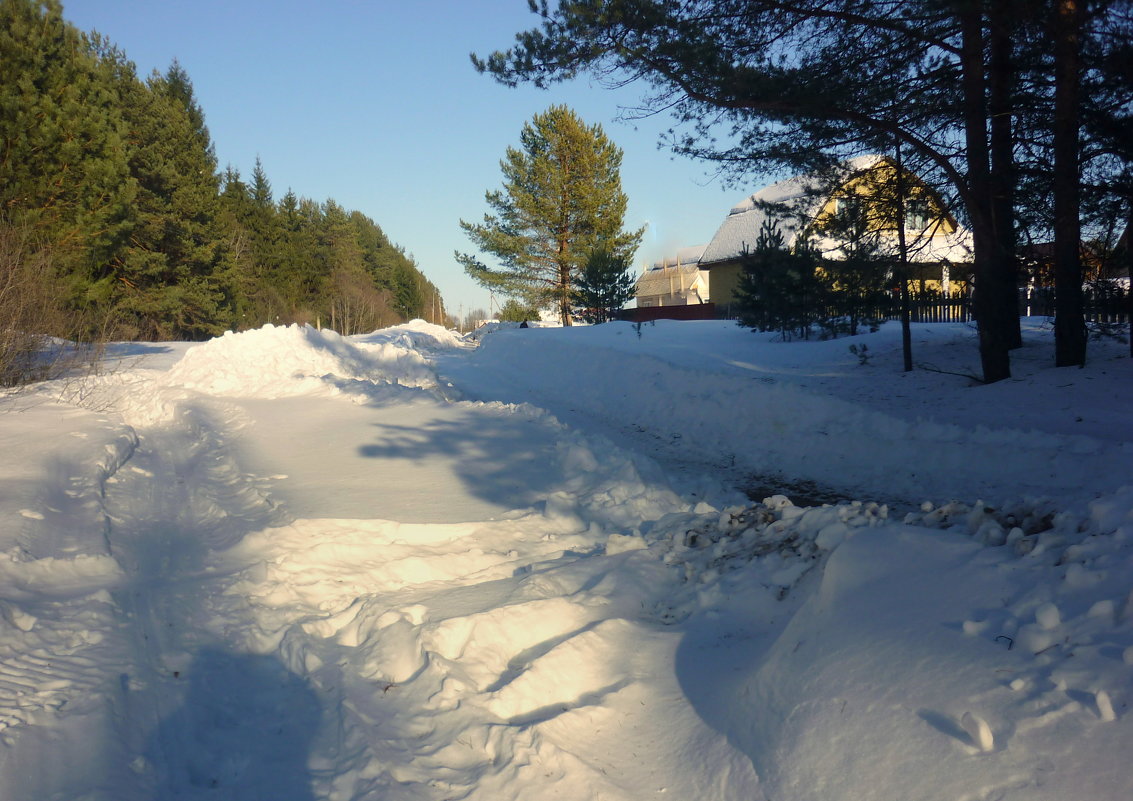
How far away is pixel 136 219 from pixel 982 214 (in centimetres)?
2516

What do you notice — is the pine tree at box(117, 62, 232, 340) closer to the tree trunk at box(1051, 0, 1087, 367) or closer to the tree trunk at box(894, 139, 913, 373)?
the tree trunk at box(894, 139, 913, 373)

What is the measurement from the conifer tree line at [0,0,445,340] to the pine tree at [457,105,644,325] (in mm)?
13971

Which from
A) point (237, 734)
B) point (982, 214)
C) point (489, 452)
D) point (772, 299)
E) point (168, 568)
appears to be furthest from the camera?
point (772, 299)

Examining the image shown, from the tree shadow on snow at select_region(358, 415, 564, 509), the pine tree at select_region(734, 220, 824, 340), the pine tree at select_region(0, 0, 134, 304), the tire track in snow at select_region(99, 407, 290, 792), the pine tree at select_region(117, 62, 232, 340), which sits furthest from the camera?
the pine tree at select_region(117, 62, 232, 340)

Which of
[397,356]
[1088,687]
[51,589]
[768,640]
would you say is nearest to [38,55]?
[397,356]

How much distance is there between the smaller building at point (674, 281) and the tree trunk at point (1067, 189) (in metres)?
50.9

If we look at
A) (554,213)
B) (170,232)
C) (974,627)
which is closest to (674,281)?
(554,213)

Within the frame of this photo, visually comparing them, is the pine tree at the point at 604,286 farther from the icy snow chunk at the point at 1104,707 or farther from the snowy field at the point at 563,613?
the icy snow chunk at the point at 1104,707

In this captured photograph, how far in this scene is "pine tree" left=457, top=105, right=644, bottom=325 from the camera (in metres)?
38.9

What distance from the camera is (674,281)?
236 ft

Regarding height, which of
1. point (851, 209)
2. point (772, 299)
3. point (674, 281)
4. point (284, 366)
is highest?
point (674, 281)

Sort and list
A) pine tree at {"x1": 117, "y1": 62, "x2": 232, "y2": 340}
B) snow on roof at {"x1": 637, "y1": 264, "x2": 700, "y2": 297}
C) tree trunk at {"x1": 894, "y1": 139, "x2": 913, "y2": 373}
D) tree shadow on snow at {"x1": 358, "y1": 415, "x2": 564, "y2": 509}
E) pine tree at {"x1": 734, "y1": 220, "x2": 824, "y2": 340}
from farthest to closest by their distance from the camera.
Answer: snow on roof at {"x1": 637, "y1": 264, "x2": 700, "y2": 297} < pine tree at {"x1": 117, "y1": 62, "x2": 232, "y2": 340} < pine tree at {"x1": 734, "y1": 220, "x2": 824, "y2": 340} < tree trunk at {"x1": 894, "y1": 139, "x2": 913, "y2": 373} < tree shadow on snow at {"x1": 358, "y1": 415, "x2": 564, "y2": 509}

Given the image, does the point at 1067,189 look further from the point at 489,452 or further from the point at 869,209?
the point at 489,452

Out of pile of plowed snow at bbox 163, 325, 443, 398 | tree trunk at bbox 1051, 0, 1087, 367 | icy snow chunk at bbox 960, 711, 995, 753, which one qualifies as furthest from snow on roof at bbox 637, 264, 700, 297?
icy snow chunk at bbox 960, 711, 995, 753
